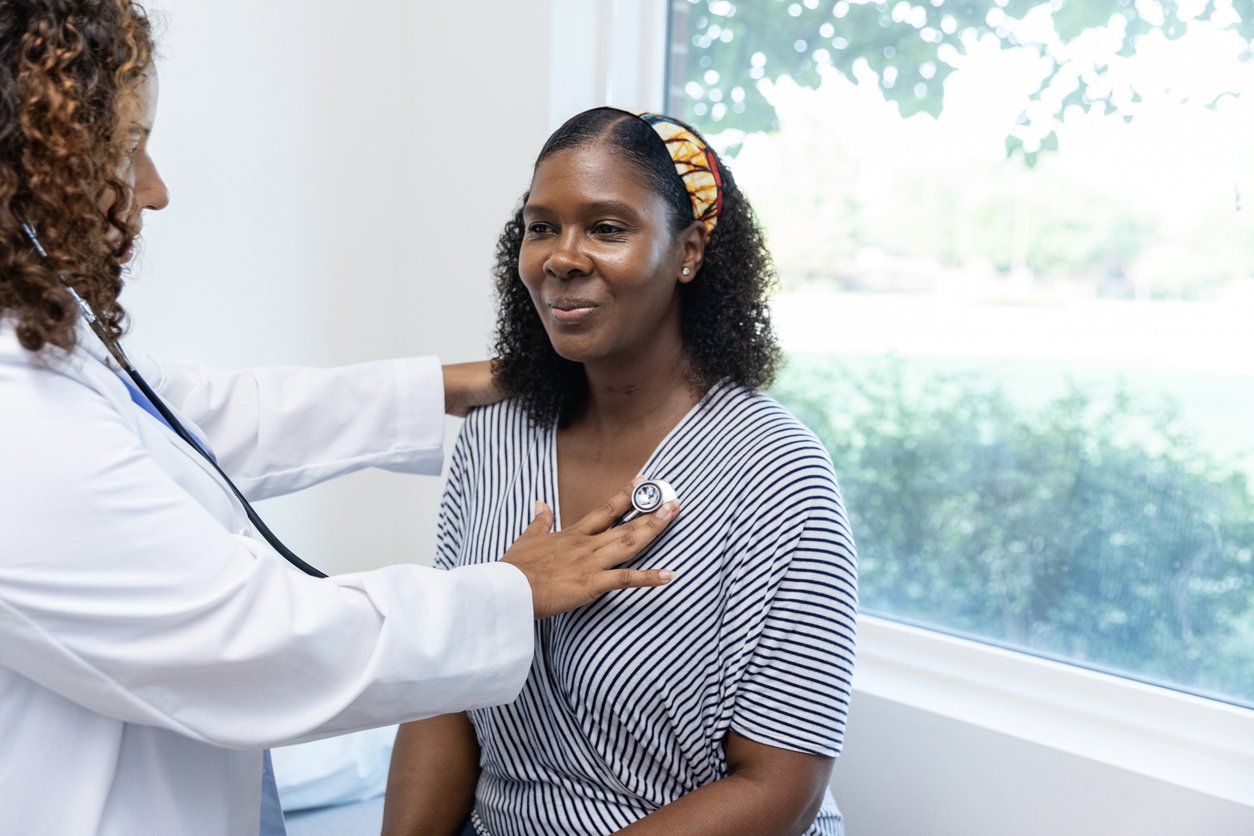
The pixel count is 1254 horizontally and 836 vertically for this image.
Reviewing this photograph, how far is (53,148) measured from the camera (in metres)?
0.87

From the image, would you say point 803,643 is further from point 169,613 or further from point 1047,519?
point 1047,519

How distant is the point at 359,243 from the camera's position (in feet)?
7.23

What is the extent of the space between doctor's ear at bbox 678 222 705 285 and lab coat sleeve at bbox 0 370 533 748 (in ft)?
1.73

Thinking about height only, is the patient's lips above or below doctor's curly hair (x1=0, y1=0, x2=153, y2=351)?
below

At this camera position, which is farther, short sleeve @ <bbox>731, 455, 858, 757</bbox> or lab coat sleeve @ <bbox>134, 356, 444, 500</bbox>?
lab coat sleeve @ <bbox>134, 356, 444, 500</bbox>

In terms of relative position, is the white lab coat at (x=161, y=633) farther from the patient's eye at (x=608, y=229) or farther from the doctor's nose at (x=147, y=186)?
the patient's eye at (x=608, y=229)

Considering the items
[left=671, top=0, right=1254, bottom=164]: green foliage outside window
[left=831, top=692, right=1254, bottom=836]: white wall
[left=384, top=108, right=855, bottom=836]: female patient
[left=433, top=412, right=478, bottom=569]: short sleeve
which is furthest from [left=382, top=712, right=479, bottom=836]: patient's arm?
[left=671, top=0, right=1254, bottom=164]: green foliage outside window

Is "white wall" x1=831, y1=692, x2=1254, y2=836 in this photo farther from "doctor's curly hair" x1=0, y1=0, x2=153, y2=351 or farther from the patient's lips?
"doctor's curly hair" x1=0, y1=0, x2=153, y2=351

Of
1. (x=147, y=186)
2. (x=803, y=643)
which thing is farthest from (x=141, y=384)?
(x=803, y=643)

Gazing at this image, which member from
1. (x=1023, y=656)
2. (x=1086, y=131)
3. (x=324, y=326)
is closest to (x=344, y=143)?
(x=324, y=326)

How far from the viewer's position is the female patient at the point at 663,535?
116 cm

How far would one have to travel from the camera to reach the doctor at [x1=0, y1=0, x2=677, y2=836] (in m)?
0.86

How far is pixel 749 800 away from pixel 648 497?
333mm

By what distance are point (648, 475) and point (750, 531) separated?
156 millimetres
